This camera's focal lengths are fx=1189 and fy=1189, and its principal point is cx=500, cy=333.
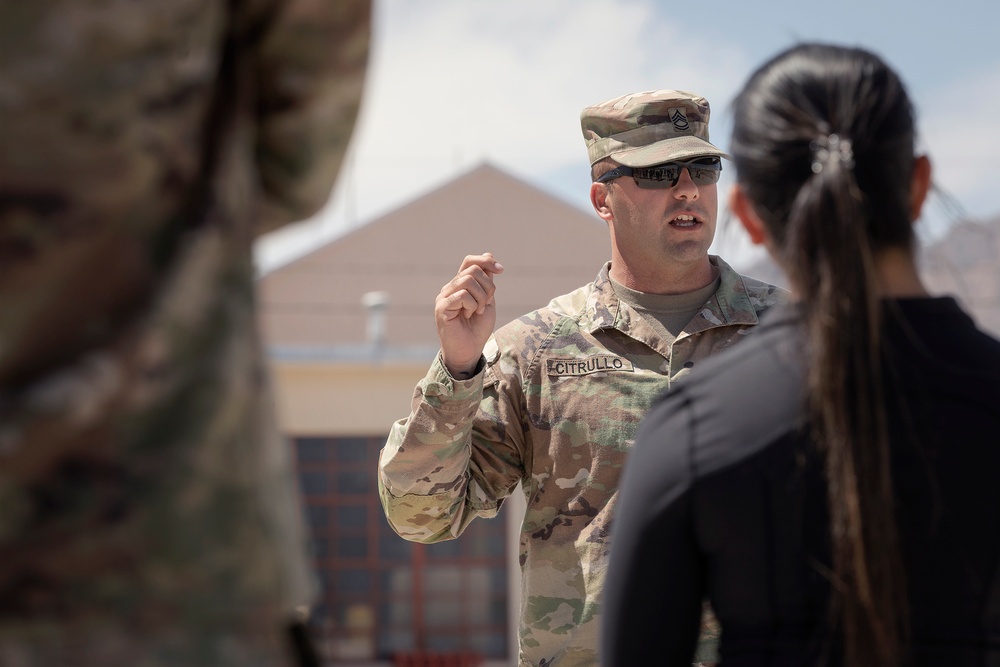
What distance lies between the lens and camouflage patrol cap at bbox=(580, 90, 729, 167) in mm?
3125

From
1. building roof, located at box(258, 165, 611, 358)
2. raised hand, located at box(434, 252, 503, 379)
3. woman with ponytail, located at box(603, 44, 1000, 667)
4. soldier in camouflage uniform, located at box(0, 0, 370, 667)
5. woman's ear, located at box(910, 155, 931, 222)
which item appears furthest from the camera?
building roof, located at box(258, 165, 611, 358)

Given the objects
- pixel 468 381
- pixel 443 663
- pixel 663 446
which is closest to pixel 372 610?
pixel 443 663

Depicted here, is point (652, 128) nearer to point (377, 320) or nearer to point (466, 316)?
point (466, 316)

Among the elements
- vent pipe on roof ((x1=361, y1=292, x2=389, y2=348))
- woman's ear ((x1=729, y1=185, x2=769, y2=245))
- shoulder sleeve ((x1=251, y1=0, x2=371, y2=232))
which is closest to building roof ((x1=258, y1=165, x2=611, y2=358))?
vent pipe on roof ((x1=361, y1=292, x2=389, y2=348))

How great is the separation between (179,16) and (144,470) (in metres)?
0.45

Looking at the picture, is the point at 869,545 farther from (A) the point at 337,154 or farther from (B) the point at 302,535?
(A) the point at 337,154

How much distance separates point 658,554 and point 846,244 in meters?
0.46

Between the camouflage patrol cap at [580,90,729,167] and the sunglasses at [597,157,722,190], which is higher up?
the camouflage patrol cap at [580,90,729,167]

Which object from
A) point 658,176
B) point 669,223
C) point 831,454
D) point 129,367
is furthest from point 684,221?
point 129,367

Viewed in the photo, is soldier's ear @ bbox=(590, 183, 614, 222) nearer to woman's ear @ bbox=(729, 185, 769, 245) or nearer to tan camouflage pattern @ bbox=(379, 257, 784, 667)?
tan camouflage pattern @ bbox=(379, 257, 784, 667)

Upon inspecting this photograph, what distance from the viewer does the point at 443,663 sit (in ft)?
42.8

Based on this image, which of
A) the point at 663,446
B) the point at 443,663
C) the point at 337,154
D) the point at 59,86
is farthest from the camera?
the point at 443,663

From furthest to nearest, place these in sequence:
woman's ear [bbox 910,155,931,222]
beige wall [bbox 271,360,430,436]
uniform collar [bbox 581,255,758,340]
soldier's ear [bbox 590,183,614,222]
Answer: beige wall [bbox 271,360,430,436] → soldier's ear [bbox 590,183,614,222] → uniform collar [bbox 581,255,758,340] → woman's ear [bbox 910,155,931,222]

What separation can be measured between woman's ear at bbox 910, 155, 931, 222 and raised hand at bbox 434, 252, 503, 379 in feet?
4.26
